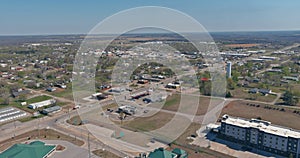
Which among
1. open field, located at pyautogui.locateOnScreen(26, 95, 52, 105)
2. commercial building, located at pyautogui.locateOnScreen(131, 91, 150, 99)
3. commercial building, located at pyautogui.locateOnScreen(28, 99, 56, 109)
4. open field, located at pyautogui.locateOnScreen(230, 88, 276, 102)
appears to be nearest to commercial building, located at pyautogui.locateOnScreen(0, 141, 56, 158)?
commercial building, located at pyautogui.locateOnScreen(28, 99, 56, 109)

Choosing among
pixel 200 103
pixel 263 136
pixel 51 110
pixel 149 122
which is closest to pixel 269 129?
pixel 263 136

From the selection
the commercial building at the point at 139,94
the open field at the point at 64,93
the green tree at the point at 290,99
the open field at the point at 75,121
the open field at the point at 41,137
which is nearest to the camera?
the open field at the point at 41,137

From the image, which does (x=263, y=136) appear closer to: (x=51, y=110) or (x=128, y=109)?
(x=128, y=109)

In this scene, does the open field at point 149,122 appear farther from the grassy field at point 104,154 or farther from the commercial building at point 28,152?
the commercial building at point 28,152

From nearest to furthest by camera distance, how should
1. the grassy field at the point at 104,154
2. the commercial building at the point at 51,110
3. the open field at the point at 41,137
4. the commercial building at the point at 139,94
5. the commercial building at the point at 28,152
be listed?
the commercial building at the point at 28,152
the grassy field at the point at 104,154
the open field at the point at 41,137
the commercial building at the point at 51,110
the commercial building at the point at 139,94

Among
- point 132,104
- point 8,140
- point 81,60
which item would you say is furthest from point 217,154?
point 81,60

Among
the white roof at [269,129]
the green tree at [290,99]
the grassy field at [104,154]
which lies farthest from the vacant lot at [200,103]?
the grassy field at [104,154]
